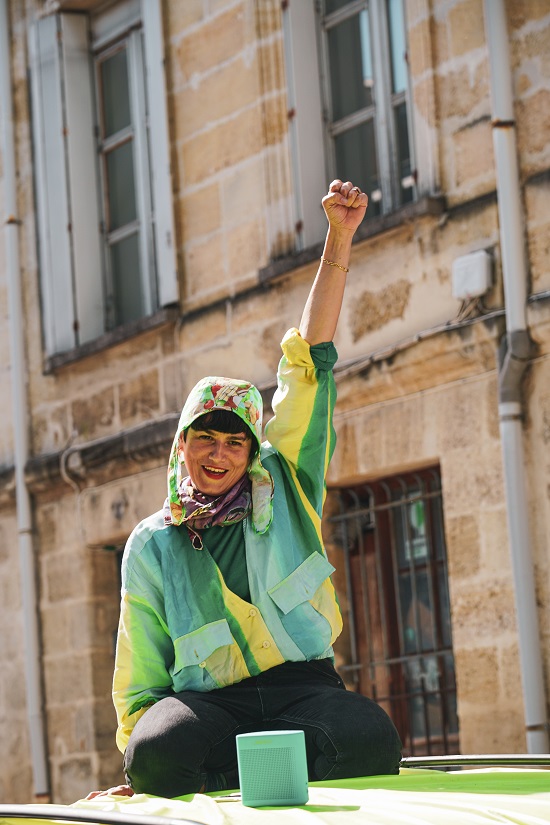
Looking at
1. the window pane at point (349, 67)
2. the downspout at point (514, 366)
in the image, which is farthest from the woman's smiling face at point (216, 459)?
the window pane at point (349, 67)

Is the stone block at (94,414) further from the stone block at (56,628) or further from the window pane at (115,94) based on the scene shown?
the window pane at (115,94)

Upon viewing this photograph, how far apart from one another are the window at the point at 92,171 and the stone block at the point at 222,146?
2.36 feet

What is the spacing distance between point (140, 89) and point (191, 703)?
670cm

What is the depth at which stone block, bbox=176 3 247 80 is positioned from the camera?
30.2 feet

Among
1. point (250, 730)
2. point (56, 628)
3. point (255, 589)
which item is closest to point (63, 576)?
point (56, 628)

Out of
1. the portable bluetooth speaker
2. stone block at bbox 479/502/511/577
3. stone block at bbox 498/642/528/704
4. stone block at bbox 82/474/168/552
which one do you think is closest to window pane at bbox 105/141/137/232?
stone block at bbox 82/474/168/552

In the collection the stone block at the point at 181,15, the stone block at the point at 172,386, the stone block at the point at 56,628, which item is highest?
the stone block at the point at 181,15

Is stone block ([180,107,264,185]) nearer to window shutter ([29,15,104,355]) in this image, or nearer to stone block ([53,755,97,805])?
window shutter ([29,15,104,355])

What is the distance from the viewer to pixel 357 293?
8195 mm

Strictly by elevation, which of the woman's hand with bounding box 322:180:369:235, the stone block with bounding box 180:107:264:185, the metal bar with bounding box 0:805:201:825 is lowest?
the metal bar with bounding box 0:805:201:825

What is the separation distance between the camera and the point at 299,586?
427 centimetres

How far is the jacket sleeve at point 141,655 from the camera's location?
14.4 ft

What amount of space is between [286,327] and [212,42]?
1827 millimetres

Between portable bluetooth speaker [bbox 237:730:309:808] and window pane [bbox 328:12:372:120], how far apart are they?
580 cm
